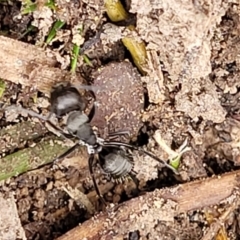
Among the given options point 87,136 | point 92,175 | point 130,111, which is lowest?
point 92,175

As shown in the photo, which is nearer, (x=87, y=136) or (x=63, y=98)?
(x=63, y=98)

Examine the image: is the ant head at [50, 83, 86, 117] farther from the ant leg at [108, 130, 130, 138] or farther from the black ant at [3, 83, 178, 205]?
the ant leg at [108, 130, 130, 138]

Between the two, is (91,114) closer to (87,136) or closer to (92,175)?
(87,136)

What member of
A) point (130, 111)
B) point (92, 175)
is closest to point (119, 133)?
point (130, 111)

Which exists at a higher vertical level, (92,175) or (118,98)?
(118,98)

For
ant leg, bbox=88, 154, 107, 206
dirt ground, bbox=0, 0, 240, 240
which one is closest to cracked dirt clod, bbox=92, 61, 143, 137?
dirt ground, bbox=0, 0, 240, 240

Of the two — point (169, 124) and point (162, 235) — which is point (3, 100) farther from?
point (162, 235)

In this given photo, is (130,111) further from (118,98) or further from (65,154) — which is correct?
(65,154)
